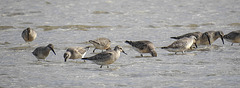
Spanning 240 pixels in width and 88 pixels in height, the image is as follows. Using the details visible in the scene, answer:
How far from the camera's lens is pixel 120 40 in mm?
17094

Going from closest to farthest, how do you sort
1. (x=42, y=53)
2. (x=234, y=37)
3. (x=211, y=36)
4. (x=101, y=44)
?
(x=42, y=53), (x=101, y=44), (x=234, y=37), (x=211, y=36)

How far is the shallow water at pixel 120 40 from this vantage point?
10.6 meters

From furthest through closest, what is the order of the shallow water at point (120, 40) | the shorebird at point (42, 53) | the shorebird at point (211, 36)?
the shorebird at point (211, 36) → the shorebird at point (42, 53) → the shallow water at point (120, 40)

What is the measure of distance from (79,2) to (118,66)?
15.9 metres

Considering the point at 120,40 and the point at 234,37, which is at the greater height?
the point at 234,37

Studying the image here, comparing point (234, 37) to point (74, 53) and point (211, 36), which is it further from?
point (74, 53)

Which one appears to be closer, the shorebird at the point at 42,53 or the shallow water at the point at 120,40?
the shallow water at the point at 120,40

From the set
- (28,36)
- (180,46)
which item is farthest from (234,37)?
(28,36)

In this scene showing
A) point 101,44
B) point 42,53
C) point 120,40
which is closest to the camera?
point 42,53

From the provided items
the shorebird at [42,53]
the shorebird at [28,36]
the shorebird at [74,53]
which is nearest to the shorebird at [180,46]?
the shorebird at [74,53]

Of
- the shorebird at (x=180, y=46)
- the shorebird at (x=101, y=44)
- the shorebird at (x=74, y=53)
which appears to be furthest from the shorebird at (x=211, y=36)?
the shorebird at (x=74, y=53)

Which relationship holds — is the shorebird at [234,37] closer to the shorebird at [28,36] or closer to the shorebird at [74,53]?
the shorebird at [74,53]

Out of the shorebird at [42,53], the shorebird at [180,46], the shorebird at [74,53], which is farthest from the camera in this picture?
the shorebird at [180,46]

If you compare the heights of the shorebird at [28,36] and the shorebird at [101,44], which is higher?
the shorebird at [28,36]
